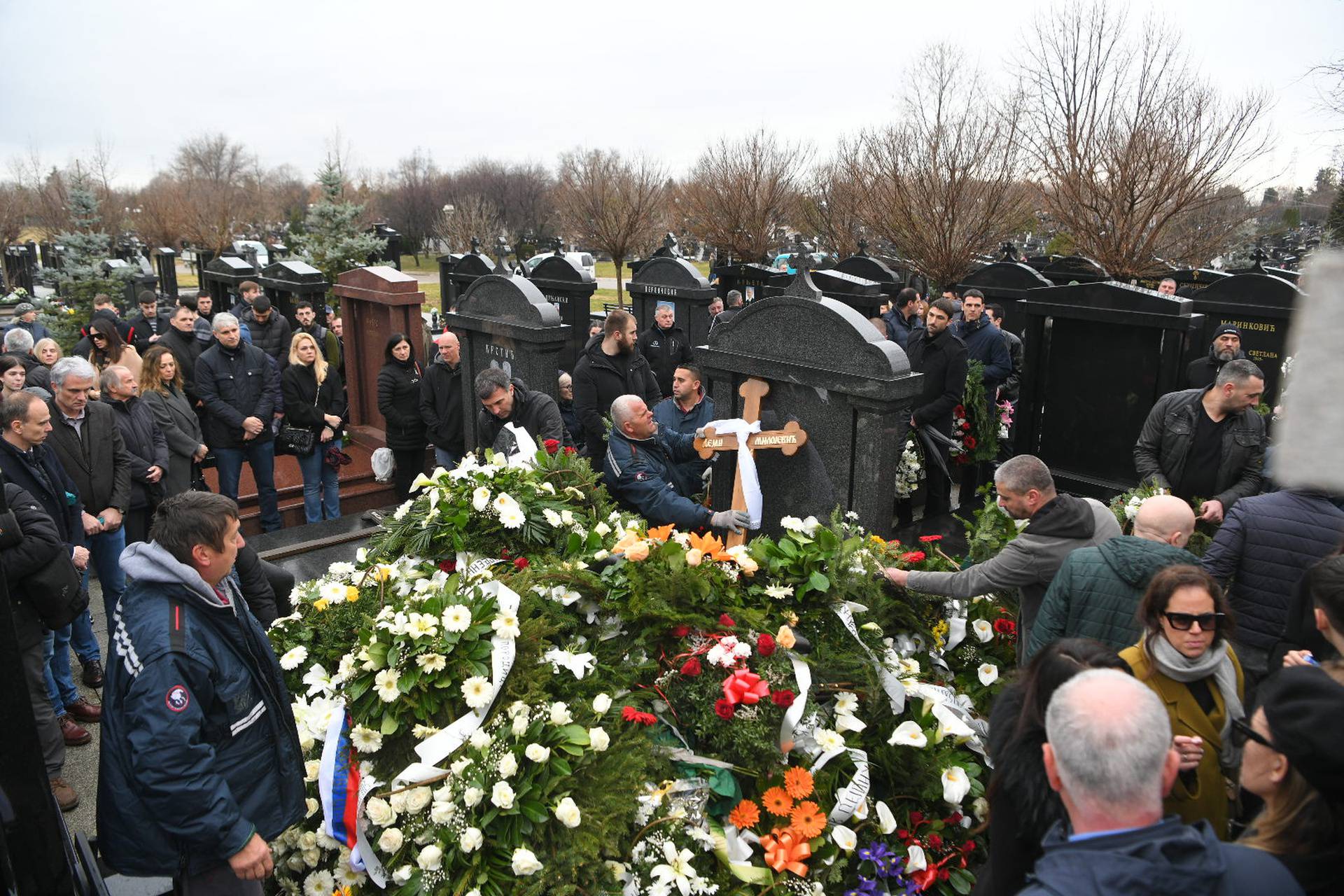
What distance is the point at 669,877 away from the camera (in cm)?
288

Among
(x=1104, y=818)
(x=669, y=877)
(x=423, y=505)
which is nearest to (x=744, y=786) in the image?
(x=669, y=877)

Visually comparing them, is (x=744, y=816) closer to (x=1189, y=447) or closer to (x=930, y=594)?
(x=930, y=594)

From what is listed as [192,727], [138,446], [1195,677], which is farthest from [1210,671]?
[138,446]

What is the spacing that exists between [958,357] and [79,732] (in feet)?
20.9

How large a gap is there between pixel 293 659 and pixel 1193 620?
10.1 ft

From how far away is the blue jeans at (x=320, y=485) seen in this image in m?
8.12

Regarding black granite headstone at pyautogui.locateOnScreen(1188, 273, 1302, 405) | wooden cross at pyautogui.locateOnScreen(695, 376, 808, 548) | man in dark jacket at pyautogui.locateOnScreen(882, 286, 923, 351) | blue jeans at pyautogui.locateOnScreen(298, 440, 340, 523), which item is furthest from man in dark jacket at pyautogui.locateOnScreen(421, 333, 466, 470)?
black granite headstone at pyautogui.locateOnScreen(1188, 273, 1302, 405)

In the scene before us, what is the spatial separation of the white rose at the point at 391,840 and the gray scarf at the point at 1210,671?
2422mm

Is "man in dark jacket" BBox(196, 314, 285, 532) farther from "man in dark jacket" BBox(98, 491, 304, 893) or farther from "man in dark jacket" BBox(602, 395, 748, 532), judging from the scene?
"man in dark jacket" BBox(98, 491, 304, 893)

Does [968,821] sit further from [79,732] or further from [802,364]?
[79,732]

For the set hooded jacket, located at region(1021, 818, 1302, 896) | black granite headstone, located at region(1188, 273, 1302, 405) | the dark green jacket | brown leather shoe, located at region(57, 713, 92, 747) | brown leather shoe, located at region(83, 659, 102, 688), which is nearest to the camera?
hooded jacket, located at region(1021, 818, 1302, 896)

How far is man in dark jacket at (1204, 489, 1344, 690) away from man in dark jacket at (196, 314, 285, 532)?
6.88m

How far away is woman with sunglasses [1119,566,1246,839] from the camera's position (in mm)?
2816

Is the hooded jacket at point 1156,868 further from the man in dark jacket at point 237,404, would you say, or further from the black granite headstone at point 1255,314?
the black granite headstone at point 1255,314
